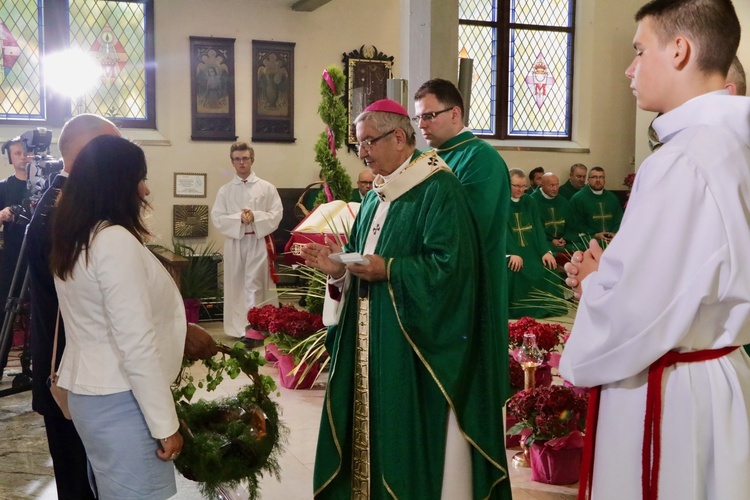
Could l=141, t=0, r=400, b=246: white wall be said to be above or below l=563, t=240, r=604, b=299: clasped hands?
above

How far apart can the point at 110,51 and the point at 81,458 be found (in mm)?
8014

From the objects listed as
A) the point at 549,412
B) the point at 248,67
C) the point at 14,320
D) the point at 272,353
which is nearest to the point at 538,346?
the point at 549,412

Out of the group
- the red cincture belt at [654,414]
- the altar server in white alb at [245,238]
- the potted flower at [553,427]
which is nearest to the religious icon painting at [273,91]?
the altar server in white alb at [245,238]

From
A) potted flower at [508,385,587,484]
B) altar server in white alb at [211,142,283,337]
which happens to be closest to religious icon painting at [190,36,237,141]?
altar server in white alb at [211,142,283,337]

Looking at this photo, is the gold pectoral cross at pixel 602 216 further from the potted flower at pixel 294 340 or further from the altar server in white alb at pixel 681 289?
the altar server in white alb at pixel 681 289

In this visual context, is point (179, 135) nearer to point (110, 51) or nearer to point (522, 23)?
point (110, 51)

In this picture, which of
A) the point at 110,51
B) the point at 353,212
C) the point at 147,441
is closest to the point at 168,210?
the point at 110,51

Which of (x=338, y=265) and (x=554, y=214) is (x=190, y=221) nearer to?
(x=554, y=214)

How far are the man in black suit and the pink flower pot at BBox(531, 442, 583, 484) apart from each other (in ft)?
6.66

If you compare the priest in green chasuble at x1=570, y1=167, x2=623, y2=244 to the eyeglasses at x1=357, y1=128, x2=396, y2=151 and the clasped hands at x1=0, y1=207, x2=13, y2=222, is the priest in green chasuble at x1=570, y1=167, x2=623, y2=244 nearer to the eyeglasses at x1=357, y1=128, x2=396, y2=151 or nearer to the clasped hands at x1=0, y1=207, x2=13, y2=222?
the clasped hands at x1=0, y1=207, x2=13, y2=222

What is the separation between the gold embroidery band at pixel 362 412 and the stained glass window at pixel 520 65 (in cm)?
957

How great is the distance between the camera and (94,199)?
236cm

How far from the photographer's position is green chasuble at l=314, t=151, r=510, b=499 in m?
3.01

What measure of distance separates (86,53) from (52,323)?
782 centimetres
